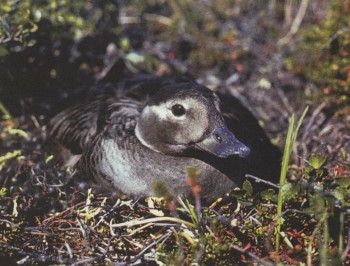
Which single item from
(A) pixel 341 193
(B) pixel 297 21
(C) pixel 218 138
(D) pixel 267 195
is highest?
(B) pixel 297 21

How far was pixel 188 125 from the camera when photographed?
145 inches

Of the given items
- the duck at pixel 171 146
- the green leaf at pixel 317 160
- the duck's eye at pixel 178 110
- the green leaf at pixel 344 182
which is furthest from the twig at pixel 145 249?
the green leaf at pixel 344 182

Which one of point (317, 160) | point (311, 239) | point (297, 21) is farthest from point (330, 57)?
point (311, 239)

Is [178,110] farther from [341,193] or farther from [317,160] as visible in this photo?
[341,193]

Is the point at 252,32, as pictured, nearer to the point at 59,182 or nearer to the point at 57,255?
the point at 59,182

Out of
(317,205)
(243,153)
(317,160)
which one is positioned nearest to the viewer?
(317,205)

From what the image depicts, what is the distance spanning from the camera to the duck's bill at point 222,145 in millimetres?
3477

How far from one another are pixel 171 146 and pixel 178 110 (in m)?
0.31

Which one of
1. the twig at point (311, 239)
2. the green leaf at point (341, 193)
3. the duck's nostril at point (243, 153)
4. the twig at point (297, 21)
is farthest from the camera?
the twig at point (297, 21)

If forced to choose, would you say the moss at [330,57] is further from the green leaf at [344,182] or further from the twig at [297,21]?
the green leaf at [344,182]

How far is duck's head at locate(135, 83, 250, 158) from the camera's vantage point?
3.56 metres

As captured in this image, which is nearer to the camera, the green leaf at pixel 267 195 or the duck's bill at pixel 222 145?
the green leaf at pixel 267 195

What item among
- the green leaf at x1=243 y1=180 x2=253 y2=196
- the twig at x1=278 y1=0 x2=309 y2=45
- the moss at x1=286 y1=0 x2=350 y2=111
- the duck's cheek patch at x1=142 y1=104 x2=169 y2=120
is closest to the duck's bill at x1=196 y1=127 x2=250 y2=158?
the green leaf at x1=243 y1=180 x2=253 y2=196

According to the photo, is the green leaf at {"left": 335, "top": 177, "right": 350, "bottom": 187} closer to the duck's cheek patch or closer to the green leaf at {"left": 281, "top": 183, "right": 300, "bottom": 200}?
the green leaf at {"left": 281, "top": 183, "right": 300, "bottom": 200}
